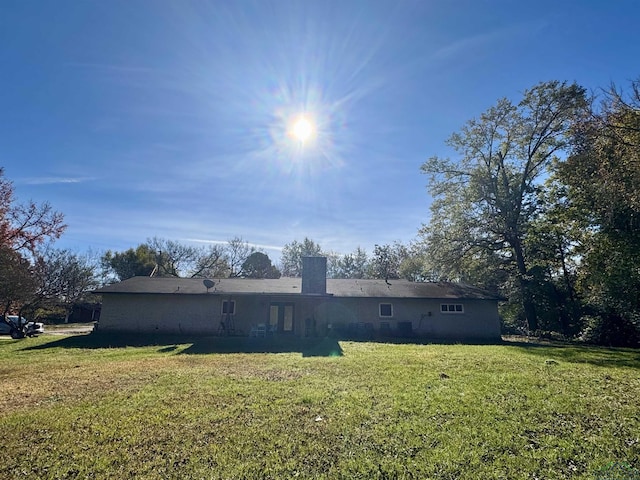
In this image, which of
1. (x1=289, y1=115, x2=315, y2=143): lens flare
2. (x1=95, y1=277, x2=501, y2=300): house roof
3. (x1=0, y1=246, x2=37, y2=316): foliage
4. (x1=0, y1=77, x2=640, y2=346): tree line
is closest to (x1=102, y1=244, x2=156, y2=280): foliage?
(x1=0, y1=77, x2=640, y2=346): tree line

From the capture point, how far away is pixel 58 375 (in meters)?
8.30

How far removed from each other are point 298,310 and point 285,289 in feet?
4.78

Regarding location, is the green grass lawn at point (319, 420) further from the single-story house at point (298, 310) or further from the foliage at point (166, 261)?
the foliage at point (166, 261)

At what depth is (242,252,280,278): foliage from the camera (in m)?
42.8

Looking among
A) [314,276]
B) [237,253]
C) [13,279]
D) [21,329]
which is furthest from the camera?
[237,253]

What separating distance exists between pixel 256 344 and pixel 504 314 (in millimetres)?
19971

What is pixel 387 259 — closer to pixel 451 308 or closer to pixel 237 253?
pixel 237 253

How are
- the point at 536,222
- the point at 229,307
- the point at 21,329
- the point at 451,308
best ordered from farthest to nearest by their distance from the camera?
the point at 536,222 < the point at 451,308 < the point at 21,329 < the point at 229,307

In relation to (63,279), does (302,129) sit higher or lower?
higher

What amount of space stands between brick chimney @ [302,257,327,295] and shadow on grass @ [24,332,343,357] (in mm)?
2988

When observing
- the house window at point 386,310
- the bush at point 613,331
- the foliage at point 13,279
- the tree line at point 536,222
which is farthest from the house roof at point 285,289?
the bush at point 613,331

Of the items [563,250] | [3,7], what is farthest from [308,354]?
[563,250]

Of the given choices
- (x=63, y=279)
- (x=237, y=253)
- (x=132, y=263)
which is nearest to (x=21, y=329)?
(x=63, y=279)

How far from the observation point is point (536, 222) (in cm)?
2177
